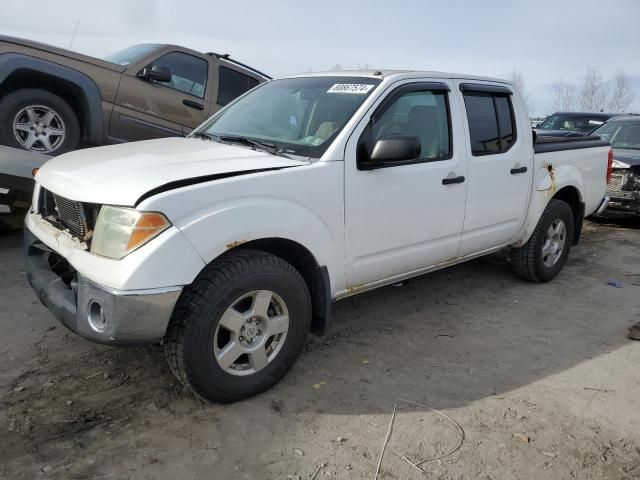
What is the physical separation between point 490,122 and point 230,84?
12.4 ft

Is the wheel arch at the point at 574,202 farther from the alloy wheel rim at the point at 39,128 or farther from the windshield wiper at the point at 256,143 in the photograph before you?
the alloy wheel rim at the point at 39,128

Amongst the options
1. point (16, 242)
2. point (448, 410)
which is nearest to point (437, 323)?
point (448, 410)

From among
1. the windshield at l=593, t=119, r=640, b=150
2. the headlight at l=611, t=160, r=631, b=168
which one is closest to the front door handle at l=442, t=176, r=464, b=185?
the headlight at l=611, t=160, r=631, b=168

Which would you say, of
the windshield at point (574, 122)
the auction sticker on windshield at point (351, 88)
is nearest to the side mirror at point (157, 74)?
the auction sticker on windshield at point (351, 88)

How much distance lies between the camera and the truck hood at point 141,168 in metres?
2.56

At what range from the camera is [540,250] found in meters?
4.95

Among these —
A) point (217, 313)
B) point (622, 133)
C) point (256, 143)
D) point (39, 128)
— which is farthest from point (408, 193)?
point (622, 133)

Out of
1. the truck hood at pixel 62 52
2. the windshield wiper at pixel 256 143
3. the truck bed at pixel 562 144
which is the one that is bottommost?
the truck bed at pixel 562 144

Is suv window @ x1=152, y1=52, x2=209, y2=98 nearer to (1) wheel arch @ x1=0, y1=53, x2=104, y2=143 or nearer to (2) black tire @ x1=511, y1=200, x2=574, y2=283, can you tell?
(1) wheel arch @ x1=0, y1=53, x2=104, y2=143

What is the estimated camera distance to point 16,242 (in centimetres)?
540

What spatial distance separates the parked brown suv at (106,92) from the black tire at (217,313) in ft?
11.6

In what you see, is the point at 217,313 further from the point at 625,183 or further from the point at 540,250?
the point at 625,183

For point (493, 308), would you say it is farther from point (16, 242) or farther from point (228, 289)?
point (16, 242)

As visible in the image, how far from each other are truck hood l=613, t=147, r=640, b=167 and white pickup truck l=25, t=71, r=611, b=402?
13.1ft
